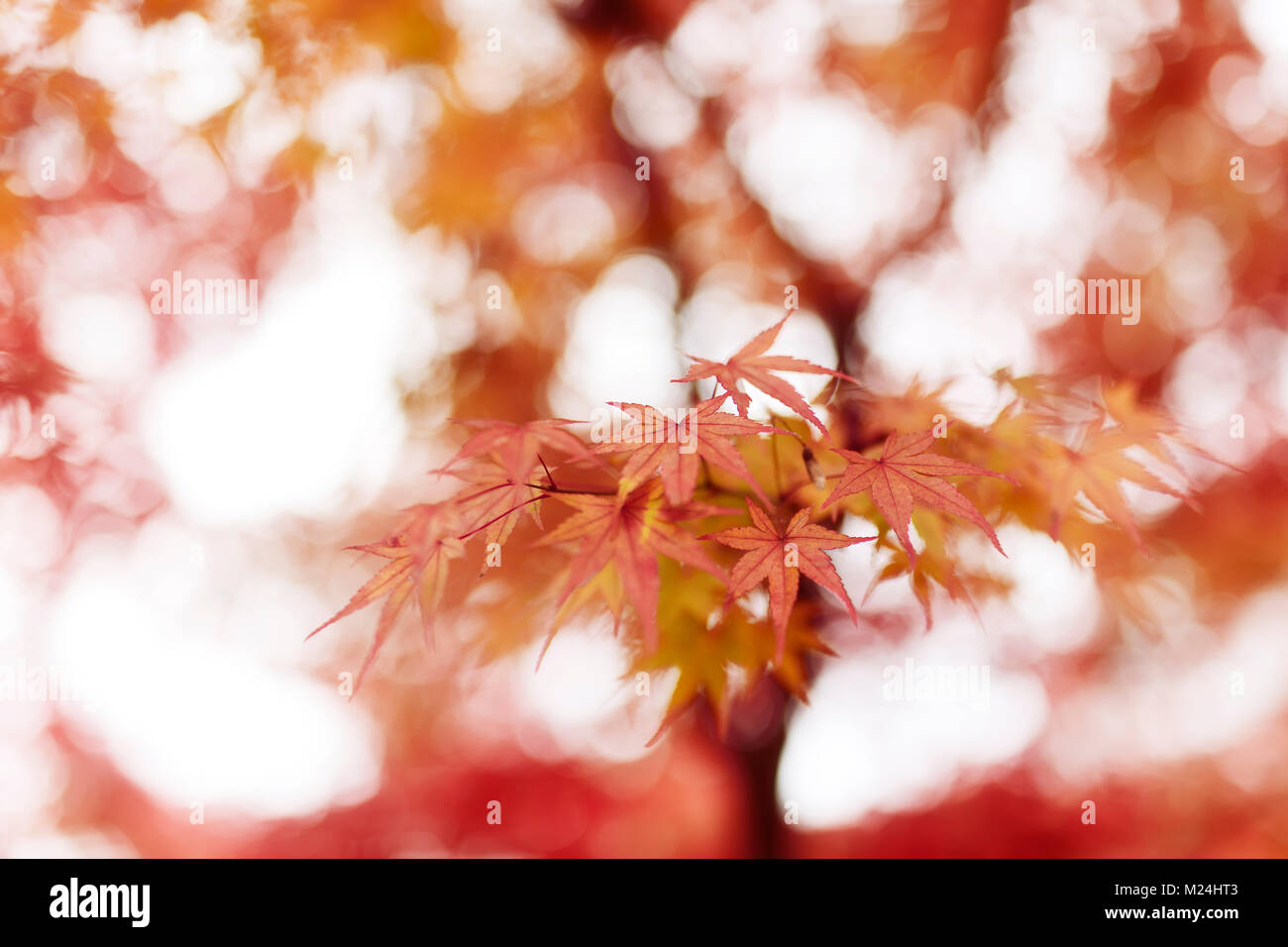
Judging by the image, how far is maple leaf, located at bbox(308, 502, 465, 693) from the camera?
0.72 m

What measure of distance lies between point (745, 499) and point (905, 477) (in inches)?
9.2

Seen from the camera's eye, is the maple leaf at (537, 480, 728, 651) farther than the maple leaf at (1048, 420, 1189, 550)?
No

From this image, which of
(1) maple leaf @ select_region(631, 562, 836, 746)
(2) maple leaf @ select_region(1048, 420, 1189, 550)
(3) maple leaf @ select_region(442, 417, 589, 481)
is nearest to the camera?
(3) maple leaf @ select_region(442, 417, 589, 481)

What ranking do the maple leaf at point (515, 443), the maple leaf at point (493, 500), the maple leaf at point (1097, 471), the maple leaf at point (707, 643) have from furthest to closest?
the maple leaf at point (707, 643), the maple leaf at point (1097, 471), the maple leaf at point (493, 500), the maple leaf at point (515, 443)

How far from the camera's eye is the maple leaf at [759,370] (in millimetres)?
730

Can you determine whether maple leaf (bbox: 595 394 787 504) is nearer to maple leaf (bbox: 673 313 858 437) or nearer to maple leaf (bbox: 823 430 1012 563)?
maple leaf (bbox: 673 313 858 437)

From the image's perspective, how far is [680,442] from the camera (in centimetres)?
73

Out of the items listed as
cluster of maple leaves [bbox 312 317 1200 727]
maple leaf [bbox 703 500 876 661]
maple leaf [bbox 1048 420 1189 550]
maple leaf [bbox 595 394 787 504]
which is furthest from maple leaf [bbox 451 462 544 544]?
maple leaf [bbox 1048 420 1189 550]

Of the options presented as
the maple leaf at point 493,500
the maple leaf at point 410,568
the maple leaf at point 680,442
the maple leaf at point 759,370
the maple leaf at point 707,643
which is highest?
the maple leaf at point 759,370

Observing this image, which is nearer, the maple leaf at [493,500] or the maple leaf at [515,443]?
the maple leaf at [515,443]

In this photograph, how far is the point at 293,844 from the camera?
2.85m

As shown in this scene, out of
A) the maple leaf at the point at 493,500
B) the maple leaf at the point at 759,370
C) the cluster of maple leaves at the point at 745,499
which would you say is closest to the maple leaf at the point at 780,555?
the cluster of maple leaves at the point at 745,499

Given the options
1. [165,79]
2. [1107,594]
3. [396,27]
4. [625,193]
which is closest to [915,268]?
[625,193]

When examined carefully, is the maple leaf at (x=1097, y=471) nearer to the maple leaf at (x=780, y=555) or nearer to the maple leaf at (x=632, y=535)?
the maple leaf at (x=780, y=555)
